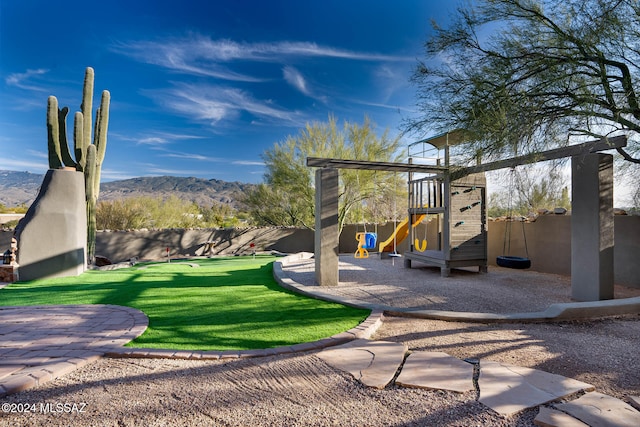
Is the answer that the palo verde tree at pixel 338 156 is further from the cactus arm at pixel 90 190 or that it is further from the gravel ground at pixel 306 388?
the gravel ground at pixel 306 388

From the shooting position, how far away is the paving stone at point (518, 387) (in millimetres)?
2150

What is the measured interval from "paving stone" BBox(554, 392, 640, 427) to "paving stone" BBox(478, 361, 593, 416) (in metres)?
0.10

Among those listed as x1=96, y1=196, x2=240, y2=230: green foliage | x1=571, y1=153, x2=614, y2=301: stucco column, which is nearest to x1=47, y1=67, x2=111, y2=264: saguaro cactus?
x1=96, y1=196, x2=240, y2=230: green foliage

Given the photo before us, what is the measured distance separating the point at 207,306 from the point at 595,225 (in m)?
6.11

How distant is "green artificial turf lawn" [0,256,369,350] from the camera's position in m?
3.44

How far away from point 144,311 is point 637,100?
7.43 meters

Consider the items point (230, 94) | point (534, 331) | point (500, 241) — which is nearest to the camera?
point (534, 331)

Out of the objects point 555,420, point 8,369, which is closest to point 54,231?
point 8,369

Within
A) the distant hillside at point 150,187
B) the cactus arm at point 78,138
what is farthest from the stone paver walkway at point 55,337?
the distant hillside at point 150,187

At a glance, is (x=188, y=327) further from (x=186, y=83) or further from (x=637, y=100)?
(x=186, y=83)

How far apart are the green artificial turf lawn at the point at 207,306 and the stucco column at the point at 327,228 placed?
0.96 meters

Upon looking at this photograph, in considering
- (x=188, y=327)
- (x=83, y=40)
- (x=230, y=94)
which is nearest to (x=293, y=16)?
(x=83, y=40)

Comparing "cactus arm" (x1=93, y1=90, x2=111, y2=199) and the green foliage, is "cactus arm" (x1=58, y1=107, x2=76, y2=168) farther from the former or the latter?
the green foliage

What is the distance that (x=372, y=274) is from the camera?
7.93 metres
